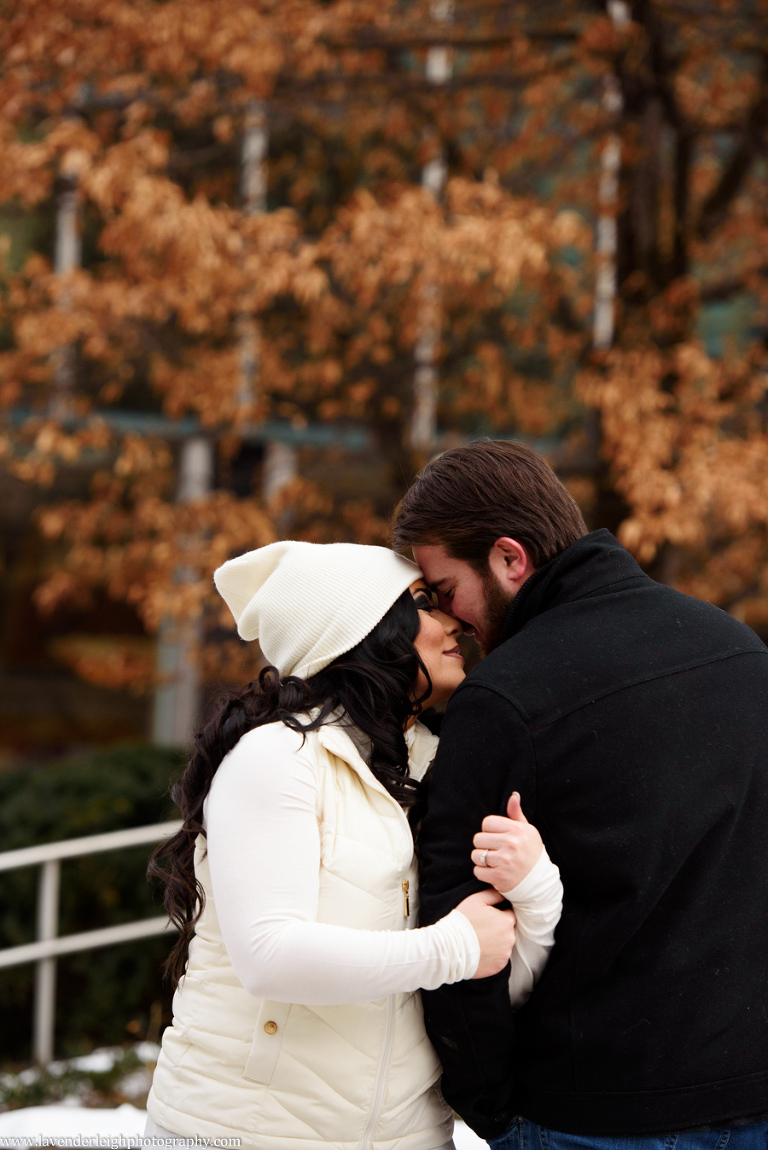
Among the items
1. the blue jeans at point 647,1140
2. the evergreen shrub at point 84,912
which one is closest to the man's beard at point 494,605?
the blue jeans at point 647,1140

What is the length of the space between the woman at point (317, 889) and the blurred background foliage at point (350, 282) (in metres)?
2.78

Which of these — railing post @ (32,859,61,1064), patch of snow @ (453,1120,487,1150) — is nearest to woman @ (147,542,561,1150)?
patch of snow @ (453,1120,487,1150)

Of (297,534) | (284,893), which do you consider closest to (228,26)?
(297,534)

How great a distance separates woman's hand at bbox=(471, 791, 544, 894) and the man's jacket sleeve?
5cm

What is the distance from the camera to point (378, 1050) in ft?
6.19

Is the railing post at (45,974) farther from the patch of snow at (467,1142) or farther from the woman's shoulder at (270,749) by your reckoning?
the woman's shoulder at (270,749)

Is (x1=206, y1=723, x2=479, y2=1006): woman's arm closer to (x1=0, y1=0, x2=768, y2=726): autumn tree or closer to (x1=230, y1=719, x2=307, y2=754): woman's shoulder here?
(x1=230, y1=719, x2=307, y2=754): woman's shoulder

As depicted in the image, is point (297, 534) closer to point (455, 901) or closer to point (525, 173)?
point (525, 173)

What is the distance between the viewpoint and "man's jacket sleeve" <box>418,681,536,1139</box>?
70.1 inches

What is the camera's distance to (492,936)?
177 cm

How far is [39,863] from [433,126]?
431 centimetres

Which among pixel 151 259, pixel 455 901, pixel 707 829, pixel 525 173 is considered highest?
pixel 525 173

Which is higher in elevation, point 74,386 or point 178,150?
point 178,150

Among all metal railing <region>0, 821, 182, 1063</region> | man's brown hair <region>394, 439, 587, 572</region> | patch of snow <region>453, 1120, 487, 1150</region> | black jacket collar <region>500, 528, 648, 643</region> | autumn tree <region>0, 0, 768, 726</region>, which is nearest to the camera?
black jacket collar <region>500, 528, 648, 643</region>
